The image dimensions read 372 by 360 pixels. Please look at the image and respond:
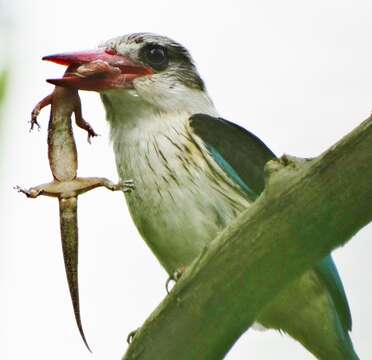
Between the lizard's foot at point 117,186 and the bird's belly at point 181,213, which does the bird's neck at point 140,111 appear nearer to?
the bird's belly at point 181,213

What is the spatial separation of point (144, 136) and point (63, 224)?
1607 mm

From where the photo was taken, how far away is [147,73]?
12.3 ft

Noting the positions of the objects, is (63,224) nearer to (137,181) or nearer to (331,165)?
(331,165)

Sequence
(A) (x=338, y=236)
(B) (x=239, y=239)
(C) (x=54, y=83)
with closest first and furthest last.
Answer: (A) (x=338, y=236) → (B) (x=239, y=239) → (C) (x=54, y=83)

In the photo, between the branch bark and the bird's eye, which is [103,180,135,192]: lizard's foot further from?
the bird's eye

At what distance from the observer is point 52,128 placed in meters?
2.37

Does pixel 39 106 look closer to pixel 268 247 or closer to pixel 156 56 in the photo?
pixel 268 247

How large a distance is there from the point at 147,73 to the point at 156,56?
0.15 m

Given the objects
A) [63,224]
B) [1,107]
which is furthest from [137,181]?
[1,107]

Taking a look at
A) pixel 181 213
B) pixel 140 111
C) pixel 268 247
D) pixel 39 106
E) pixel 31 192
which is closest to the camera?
pixel 268 247

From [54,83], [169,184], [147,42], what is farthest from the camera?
[147,42]

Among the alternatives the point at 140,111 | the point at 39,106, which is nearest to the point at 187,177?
the point at 140,111

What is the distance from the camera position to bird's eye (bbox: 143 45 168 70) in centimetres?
381

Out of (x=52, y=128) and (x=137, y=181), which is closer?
(x=52, y=128)
